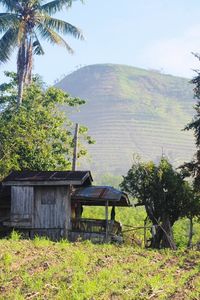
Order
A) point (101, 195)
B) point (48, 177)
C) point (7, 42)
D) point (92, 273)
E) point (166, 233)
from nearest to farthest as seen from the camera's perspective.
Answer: point (92, 273), point (101, 195), point (48, 177), point (166, 233), point (7, 42)

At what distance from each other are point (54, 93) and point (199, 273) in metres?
27.4

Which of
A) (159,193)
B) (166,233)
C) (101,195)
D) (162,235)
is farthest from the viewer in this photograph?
(159,193)

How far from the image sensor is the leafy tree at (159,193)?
89.2ft

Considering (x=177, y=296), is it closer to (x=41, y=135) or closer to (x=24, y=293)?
(x=24, y=293)

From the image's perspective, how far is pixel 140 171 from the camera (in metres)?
28.3

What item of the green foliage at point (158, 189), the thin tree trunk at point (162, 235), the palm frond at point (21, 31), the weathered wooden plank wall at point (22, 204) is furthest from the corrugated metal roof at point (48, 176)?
the palm frond at point (21, 31)

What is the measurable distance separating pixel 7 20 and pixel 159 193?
1682 centimetres

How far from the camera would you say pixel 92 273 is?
13.0m

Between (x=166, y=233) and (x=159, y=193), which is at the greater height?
(x=159, y=193)

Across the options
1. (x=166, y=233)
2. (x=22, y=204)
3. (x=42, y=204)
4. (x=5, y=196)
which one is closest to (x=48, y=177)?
(x=42, y=204)

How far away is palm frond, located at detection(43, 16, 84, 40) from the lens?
120ft

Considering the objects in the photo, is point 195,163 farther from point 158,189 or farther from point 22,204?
point 22,204

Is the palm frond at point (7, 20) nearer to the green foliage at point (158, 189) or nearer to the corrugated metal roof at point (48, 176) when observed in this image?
the corrugated metal roof at point (48, 176)

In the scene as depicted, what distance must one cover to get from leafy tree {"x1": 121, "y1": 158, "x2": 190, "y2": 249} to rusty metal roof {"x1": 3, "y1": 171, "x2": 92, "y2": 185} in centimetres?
329
